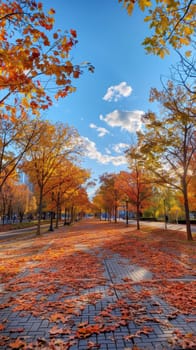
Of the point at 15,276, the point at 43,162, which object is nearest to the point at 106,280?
the point at 15,276

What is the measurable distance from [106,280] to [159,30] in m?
5.21

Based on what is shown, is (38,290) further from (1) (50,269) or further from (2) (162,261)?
(2) (162,261)

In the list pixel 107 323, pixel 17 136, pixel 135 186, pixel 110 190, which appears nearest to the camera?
pixel 107 323

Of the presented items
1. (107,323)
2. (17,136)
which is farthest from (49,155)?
(107,323)

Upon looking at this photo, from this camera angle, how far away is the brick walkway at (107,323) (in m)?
2.71

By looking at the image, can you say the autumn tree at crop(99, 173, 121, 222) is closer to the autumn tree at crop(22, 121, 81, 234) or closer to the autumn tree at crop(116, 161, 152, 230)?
the autumn tree at crop(116, 161, 152, 230)

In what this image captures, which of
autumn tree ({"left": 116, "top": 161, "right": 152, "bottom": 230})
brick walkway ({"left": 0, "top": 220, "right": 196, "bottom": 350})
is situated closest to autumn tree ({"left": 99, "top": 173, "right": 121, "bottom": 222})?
autumn tree ({"left": 116, "top": 161, "right": 152, "bottom": 230})

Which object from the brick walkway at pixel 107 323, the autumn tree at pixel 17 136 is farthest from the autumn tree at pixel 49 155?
the brick walkway at pixel 107 323

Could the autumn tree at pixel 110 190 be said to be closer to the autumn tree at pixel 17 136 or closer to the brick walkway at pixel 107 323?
the autumn tree at pixel 17 136

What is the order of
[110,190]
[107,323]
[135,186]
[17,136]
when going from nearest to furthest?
[107,323]
[17,136]
[135,186]
[110,190]

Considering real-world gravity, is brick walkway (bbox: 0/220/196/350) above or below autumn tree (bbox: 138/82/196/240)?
below

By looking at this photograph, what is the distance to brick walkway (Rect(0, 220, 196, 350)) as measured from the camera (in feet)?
8.91

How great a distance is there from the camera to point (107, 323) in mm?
3168

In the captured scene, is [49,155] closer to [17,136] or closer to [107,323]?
[17,136]
